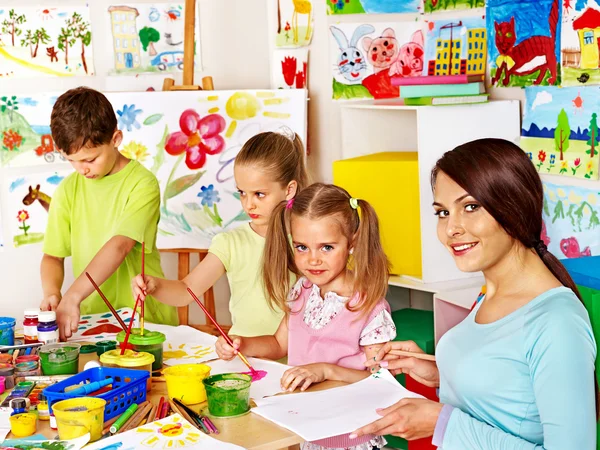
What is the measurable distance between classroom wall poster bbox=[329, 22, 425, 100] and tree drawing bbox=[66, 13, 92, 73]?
1115 mm

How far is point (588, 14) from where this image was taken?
2611 mm

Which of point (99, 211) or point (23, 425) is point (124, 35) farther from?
point (23, 425)

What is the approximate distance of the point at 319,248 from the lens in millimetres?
2041

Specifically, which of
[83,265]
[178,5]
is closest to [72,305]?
[83,265]

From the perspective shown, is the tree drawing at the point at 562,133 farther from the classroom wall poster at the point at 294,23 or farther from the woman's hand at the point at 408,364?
the classroom wall poster at the point at 294,23

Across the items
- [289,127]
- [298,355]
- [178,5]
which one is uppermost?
[178,5]

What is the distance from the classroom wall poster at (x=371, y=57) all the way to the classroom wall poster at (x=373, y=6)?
5cm

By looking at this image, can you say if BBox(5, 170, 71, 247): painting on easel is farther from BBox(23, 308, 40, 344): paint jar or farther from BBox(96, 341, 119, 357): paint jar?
BBox(96, 341, 119, 357): paint jar

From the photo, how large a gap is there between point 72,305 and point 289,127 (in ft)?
5.06

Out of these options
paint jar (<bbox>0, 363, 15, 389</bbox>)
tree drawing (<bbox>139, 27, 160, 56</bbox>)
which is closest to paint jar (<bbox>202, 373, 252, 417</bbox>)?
paint jar (<bbox>0, 363, 15, 389</bbox>)

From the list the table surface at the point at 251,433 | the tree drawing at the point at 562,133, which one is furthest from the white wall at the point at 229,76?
the table surface at the point at 251,433

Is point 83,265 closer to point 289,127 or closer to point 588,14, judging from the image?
point 289,127

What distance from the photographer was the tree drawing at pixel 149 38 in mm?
3977

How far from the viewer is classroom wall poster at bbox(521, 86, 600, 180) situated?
2.65m
